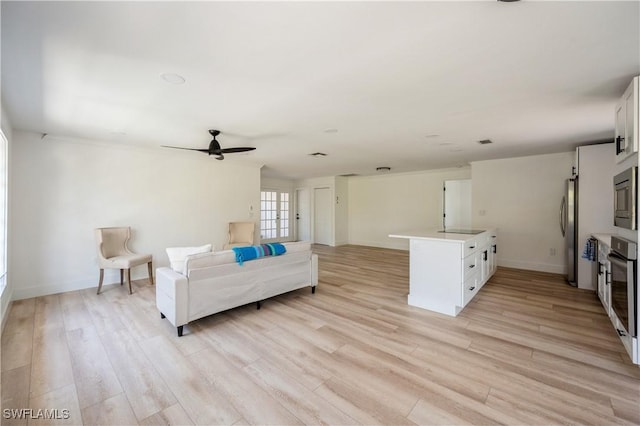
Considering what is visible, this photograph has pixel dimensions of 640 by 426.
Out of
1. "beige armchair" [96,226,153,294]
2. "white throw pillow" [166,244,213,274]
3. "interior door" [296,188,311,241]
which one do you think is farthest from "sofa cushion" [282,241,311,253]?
"interior door" [296,188,311,241]

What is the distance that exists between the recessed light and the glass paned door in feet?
21.4

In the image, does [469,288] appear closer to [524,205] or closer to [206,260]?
[206,260]

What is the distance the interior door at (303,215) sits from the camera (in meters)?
9.39

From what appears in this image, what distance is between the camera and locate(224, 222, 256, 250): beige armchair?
591cm

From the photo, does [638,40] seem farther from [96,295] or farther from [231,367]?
[96,295]

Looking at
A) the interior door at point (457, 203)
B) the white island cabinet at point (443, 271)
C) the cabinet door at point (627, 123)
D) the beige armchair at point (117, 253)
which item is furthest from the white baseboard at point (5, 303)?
the interior door at point (457, 203)

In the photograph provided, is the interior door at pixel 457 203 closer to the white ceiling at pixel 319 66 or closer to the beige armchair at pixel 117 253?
the white ceiling at pixel 319 66

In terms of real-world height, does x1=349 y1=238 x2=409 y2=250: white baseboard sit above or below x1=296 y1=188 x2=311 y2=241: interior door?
below

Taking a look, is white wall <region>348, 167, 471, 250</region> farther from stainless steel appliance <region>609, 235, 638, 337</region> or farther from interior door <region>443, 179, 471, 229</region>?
stainless steel appliance <region>609, 235, 638, 337</region>

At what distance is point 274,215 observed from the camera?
30.0 feet

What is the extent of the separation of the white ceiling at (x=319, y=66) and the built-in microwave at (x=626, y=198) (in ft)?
2.53

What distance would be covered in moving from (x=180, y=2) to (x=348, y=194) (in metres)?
8.01

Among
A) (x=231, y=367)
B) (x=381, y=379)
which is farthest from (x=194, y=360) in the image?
(x=381, y=379)

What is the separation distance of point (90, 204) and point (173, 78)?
330 cm
